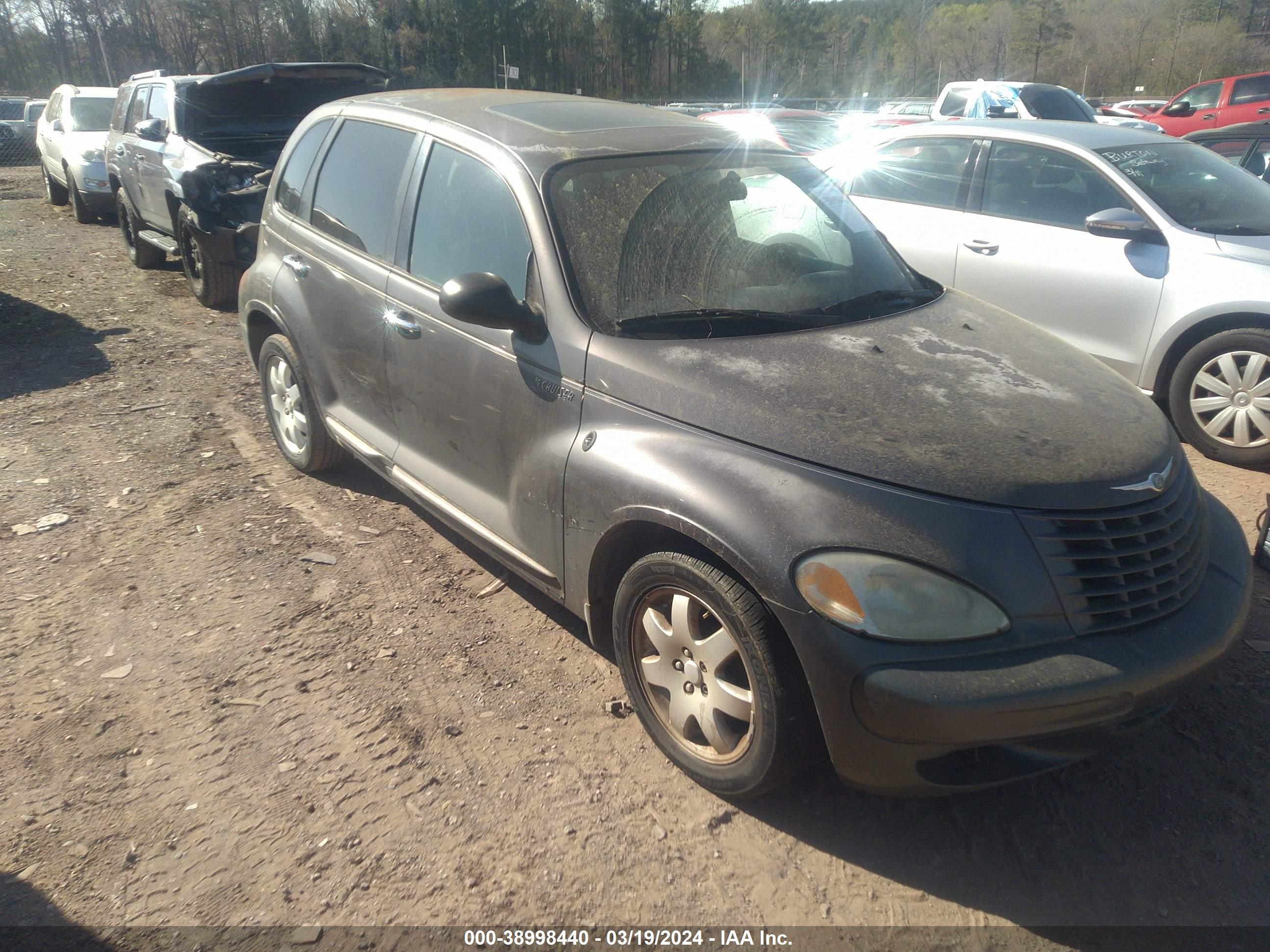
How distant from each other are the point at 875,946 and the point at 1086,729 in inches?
29.0

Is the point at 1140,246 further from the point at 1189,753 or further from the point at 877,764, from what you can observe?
the point at 877,764

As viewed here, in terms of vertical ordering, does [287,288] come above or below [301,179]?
below

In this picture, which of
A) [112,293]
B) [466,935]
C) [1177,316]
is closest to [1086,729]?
[466,935]

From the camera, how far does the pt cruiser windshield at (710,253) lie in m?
2.93

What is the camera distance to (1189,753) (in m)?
2.79

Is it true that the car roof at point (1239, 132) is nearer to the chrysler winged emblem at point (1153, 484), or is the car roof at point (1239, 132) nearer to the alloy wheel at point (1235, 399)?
the alloy wheel at point (1235, 399)

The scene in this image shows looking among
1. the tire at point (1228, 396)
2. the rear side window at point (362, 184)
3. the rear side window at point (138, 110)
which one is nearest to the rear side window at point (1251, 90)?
the tire at point (1228, 396)

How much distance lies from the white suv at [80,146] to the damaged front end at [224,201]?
5615 millimetres

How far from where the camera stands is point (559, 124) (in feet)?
11.4

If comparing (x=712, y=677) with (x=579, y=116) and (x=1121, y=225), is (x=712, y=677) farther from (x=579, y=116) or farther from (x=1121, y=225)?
(x=1121, y=225)

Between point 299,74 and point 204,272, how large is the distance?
1983mm

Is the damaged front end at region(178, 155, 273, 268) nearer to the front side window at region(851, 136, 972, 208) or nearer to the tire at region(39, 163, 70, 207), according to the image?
the front side window at region(851, 136, 972, 208)

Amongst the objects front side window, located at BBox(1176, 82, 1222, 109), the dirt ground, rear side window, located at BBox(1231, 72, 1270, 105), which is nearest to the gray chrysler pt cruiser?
the dirt ground

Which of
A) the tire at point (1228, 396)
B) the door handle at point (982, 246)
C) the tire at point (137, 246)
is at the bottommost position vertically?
the tire at point (137, 246)
